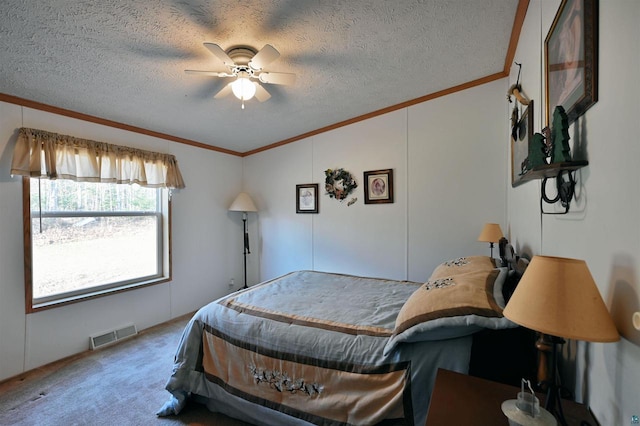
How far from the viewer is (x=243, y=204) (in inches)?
167

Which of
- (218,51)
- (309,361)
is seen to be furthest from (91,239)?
(309,361)

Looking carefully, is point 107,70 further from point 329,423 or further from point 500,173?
point 500,173

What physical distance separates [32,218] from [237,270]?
2.60m

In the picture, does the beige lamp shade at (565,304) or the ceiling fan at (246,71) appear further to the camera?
the ceiling fan at (246,71)

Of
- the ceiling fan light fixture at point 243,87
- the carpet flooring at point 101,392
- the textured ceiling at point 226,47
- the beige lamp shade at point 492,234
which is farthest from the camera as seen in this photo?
the beige lamp shade at point 492,234

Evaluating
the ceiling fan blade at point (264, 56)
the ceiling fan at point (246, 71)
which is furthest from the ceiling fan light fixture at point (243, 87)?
the ceiling fan blade at point (264, 56)

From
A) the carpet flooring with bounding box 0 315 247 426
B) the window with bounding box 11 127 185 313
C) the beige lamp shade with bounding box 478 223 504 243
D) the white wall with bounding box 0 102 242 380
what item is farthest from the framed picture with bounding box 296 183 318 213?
the carpet flooring with bounding box 0 315 247 426

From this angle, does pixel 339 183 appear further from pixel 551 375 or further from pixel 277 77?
pixel 551 375

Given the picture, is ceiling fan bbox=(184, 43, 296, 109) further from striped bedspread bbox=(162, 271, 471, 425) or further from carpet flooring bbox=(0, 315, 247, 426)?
carpet flooring bbox=(0, 315, 247, 426)

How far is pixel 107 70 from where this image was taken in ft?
6.89

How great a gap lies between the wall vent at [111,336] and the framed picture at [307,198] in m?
2.49

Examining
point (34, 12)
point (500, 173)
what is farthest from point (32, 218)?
point (500, 173)

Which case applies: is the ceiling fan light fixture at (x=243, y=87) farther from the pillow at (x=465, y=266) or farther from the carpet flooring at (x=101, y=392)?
the carpet flooring at (x=101, y=392)

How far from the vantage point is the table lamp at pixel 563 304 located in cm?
63
